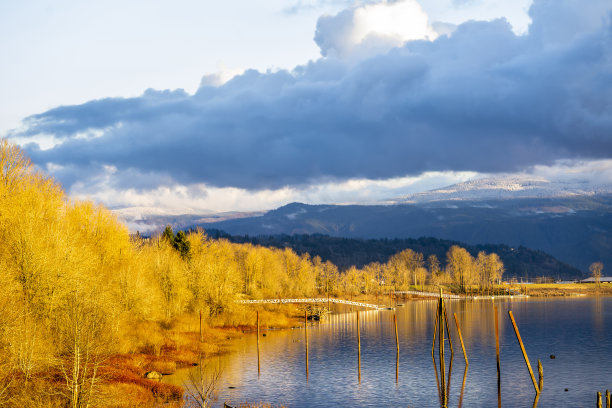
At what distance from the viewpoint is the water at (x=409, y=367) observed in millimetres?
59750

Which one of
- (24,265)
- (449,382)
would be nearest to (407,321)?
(449,382)

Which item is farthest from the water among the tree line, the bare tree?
the tree line

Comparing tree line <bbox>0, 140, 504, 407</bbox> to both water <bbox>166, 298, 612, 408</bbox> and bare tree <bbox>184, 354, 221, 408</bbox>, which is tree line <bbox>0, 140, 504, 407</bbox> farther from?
water <bbox>166, 298, 612, 408</bbox>

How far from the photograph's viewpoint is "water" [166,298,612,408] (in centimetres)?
5975

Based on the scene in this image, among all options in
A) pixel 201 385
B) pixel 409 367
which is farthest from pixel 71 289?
pixel 409 367

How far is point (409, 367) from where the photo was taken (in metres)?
77.7

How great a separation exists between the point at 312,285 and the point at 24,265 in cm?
13727

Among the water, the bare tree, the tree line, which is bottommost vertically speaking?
the water

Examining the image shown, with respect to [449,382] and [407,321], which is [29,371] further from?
[407,321]

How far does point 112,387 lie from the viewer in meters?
51.8

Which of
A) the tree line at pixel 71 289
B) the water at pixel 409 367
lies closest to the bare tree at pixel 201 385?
the water at pixel 409 367

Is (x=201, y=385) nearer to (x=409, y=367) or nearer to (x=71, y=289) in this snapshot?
(x=71, y=289)

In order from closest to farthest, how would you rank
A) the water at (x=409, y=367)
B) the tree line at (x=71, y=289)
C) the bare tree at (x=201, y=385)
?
the tree line at (x=71, y=289) → the bare tree at (x=201, y=385) → the water at (x=409, y=367)

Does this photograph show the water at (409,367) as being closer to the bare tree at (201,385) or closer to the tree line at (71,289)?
the bare tree at (201,385)
